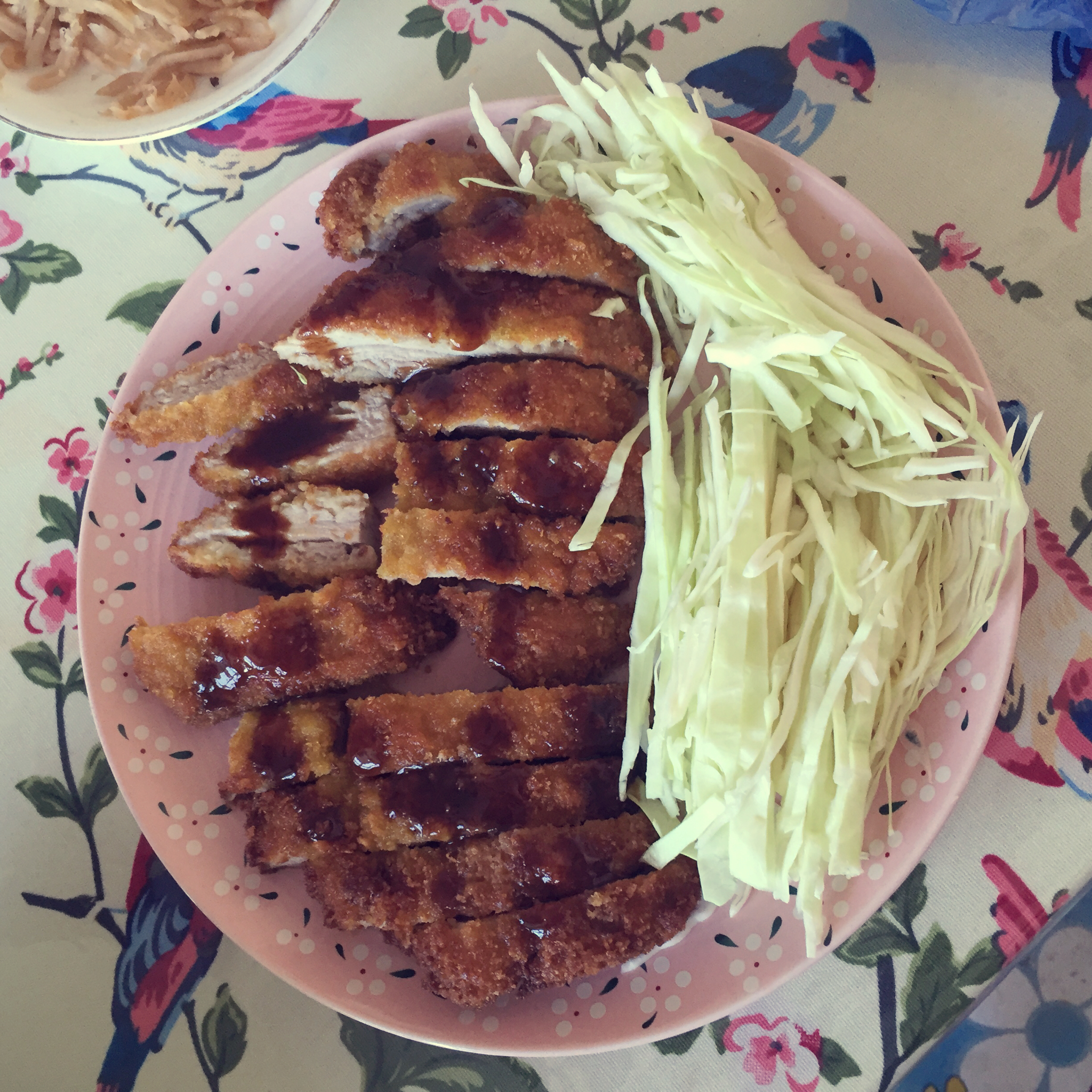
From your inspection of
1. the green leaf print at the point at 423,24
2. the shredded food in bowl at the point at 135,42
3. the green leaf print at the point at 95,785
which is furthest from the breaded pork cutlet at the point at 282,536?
the green leaf print at the point at 423,24

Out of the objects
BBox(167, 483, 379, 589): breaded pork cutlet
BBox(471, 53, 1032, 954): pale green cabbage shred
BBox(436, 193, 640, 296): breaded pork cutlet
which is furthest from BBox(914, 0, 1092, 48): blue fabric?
BBox(167, 483, 379, 589): breaded pork cutlet

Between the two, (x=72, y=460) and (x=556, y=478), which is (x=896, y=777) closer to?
(x=556, y=478)

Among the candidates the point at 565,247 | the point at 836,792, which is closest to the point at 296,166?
the point at 565,247

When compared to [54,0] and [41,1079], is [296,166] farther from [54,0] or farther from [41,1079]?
[41,1079]

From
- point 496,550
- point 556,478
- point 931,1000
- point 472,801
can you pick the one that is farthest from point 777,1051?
point 556,478

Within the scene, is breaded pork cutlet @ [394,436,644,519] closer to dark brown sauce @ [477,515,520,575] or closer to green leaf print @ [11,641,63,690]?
dark brown sauce @ [477,515,520,575]

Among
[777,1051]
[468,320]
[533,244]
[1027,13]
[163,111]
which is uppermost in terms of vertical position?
[1027,13]

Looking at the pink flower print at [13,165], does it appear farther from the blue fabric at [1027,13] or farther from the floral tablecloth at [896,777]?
the blue fabric at [1027,13]
